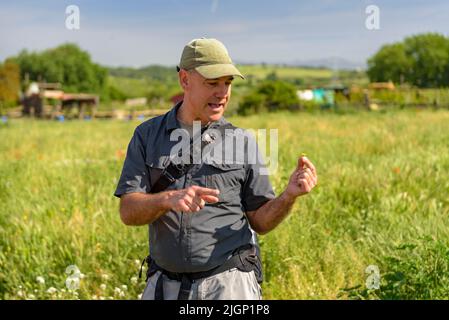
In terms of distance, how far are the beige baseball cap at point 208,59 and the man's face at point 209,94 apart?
0.04m

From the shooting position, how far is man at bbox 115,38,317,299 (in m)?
2.32

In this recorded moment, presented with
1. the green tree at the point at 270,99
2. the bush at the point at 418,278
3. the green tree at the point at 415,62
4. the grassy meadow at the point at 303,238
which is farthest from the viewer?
the green tree at the point at 415,62

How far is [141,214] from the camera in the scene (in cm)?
230

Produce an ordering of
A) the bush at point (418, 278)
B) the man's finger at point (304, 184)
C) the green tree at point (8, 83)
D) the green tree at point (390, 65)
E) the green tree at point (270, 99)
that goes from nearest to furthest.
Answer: the man's finger at point (304, 184) → the bush at point (418, 278) → the green tree at point (270, 99) → the green tree at point (390, 65) → the green tree at point (8, 83)

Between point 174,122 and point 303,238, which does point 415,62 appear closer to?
point 303,238

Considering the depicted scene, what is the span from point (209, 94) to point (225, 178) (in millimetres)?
326

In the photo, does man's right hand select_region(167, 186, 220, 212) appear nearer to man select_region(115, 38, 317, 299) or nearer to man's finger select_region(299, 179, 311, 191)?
man select_region(115, 38, 317, 299)

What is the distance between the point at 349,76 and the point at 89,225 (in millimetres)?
58088

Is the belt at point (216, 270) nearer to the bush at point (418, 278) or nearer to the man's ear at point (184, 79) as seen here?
the man's ear at point (184, 79)

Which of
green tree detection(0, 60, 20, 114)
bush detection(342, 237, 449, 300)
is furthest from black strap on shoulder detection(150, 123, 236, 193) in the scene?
green tree detection(0, 60, 20, 114)

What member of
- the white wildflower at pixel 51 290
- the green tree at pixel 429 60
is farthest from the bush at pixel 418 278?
the green tree at pixel 429 60

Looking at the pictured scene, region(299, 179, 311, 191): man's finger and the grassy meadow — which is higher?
region(299, 179, 311, 191): man's finger

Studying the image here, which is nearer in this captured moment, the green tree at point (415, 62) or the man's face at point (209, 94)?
the man's face at point (209, 94)

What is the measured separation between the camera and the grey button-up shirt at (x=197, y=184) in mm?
2344
